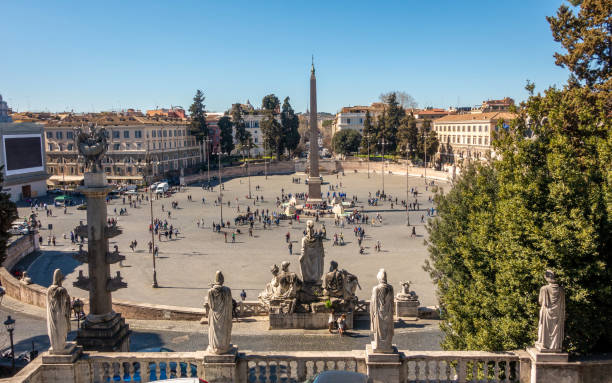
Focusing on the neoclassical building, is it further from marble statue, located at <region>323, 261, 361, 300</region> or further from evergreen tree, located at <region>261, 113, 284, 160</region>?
marble statue, located at <region>323, 261, 361, 300</region>

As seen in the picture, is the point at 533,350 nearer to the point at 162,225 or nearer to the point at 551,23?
the point at 551,23

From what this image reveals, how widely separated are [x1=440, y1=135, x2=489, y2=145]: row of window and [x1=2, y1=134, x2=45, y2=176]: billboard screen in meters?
66.5

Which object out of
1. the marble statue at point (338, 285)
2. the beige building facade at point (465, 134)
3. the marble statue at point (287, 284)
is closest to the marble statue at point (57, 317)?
the marble statue at point (287, 284)

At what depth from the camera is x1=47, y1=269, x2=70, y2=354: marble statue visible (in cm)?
742

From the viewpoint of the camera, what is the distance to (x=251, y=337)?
587 inches

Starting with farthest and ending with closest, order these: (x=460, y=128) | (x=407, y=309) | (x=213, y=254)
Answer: (x=460, y=128) < (x=213, y=254) < (x=407, y=309)

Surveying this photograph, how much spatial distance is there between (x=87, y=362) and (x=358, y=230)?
31295 millimetres

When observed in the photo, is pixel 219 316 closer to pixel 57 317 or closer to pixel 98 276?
pixel 57 317

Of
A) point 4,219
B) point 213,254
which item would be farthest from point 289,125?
point 4,219

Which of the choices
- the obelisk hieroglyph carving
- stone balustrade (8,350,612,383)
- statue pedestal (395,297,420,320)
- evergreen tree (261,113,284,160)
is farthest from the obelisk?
stone balustrade (8,350,612,383)

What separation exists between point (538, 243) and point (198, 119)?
8033 cm

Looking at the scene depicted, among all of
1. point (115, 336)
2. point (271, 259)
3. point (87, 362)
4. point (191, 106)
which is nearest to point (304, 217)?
point (271, 259)

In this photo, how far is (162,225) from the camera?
134ft

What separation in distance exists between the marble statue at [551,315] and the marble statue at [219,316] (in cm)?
479
